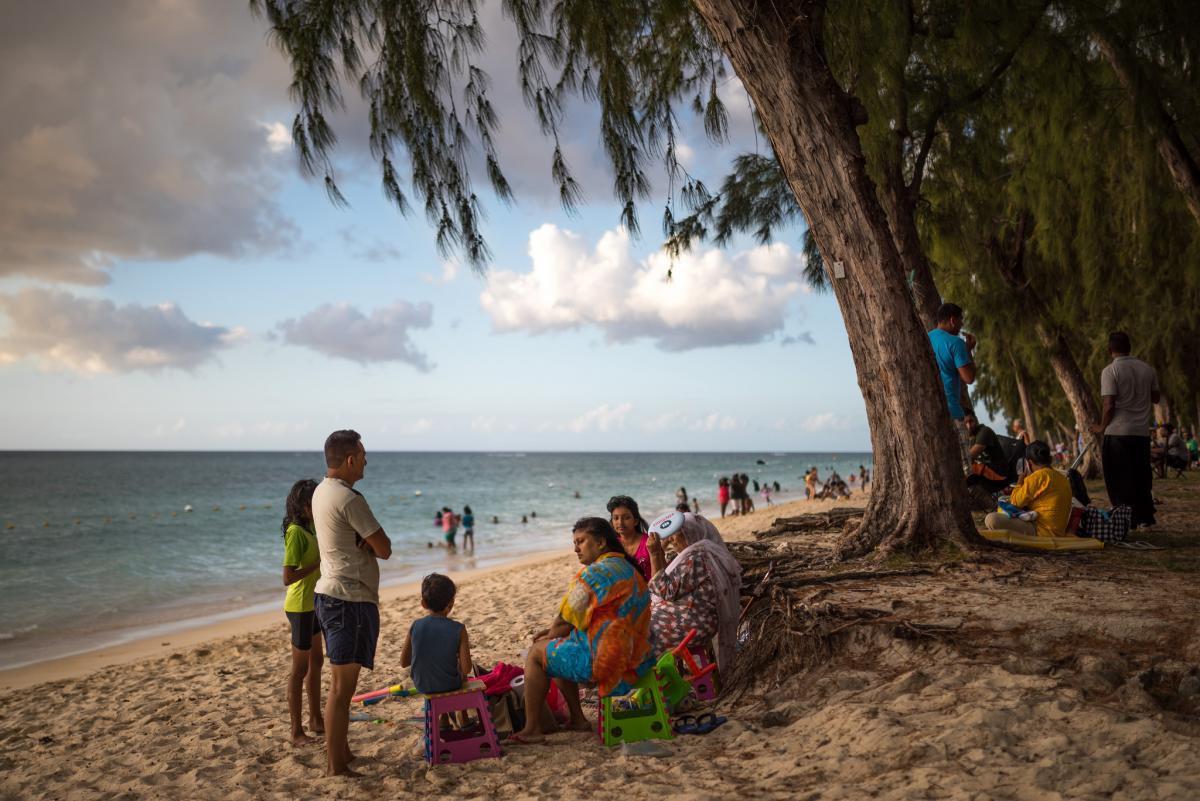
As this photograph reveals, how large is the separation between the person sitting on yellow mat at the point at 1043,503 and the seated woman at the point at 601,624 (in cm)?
408

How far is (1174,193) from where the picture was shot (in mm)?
11672

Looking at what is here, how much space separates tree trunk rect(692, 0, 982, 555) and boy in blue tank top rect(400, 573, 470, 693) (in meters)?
3.34

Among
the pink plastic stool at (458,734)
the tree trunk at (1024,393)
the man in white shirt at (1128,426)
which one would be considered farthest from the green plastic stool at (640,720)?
the tree trunk at (1024,393)

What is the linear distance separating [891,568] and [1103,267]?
11.4 m

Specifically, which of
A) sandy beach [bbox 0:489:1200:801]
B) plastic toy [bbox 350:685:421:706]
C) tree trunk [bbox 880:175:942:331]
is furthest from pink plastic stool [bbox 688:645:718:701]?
tree trunk [bbox 880:175:942:331]

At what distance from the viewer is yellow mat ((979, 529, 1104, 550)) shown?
6043 millimetres

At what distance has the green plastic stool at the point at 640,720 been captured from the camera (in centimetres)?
390

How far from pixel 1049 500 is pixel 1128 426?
1.20 m

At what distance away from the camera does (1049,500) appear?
658cm

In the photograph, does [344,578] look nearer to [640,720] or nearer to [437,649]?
[437,649]

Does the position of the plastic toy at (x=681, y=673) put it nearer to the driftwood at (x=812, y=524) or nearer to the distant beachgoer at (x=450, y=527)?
the driftwood at (x=812, y=524)

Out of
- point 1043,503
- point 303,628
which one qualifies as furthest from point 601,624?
point 1043,503

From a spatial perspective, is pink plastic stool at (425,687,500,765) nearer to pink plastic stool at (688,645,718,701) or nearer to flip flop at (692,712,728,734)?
flip flop at (692,712,728,734)

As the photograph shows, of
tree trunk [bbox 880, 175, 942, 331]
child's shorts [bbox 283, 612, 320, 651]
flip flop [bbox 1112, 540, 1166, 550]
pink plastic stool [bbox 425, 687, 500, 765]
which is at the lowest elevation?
pink plastic stool [bbox 425, 687, 500, 765]
